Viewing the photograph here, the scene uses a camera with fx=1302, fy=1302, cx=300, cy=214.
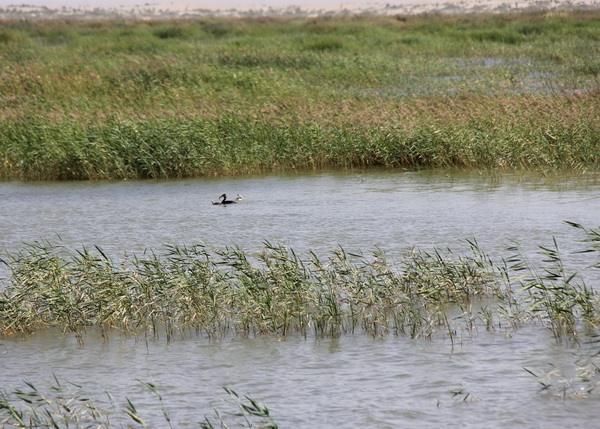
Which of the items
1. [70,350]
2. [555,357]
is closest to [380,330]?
[555,357]

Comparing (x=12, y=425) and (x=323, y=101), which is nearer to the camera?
(x=12, y=425)

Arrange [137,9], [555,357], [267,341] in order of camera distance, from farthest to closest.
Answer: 1. [137,9]
2. [267,341]
3. [555,357]

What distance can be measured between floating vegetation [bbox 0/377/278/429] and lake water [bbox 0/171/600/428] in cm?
14

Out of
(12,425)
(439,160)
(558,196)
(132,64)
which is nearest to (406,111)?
(439,160)

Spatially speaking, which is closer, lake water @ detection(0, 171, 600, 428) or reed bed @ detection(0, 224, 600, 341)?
lake water @ detection(0, 171, 600, 428)

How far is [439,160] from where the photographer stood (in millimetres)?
19734

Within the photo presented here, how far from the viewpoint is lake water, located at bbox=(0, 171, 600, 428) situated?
336 inches

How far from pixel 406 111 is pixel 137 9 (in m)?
103

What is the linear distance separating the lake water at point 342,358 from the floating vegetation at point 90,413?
0.14 metres

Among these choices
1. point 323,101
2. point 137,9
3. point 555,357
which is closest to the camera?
point 555,357

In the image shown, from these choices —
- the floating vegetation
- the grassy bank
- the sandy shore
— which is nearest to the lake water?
the floating vegetation

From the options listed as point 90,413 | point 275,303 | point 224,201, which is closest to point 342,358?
point 275,303

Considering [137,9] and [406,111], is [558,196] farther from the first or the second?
[137,9]

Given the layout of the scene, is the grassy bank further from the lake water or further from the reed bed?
the reed bed
